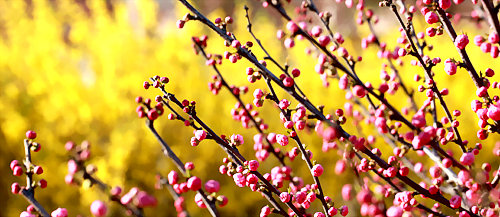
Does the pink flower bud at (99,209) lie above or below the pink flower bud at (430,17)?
above

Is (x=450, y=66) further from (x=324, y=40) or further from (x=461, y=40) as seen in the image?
(x=324, y=40)

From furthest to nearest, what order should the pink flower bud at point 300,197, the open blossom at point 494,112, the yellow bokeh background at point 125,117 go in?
the yellow bokeh background at point 125,117
the pink flower bud at point 300,197
the open blossom at point 494,112

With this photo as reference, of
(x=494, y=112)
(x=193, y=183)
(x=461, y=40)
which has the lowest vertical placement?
(x=494, y=112)

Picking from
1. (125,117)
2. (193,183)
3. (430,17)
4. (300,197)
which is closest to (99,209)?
(193,183)

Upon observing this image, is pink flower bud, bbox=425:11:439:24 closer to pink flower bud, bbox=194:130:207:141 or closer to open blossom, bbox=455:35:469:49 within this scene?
open blossom, bbox=455:35:469:49

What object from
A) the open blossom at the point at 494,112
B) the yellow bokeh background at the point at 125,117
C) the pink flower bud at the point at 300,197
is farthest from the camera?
the yellow bokeh background at the point at 125,117

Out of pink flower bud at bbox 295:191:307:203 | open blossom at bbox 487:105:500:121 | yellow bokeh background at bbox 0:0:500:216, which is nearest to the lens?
open blossom at bbox 487:105:500:121

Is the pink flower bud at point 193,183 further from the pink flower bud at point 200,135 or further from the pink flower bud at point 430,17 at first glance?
the pink flower bud at point 430,17

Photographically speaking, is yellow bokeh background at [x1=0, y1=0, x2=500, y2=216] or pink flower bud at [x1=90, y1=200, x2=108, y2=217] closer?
pink flower bud at [x1=90, y1=200, x2=108, y2=217]

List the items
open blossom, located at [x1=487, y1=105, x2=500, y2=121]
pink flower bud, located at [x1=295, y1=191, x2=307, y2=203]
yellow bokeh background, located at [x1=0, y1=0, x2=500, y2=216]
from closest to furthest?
open blossom, located at [x1=487, y1=105, x2=500, y2=121] < pink flower bud, located at [x1=295, y1=191, x2=307, y2=203] < yellow bokeh background, located at [x1=0, y1=0, x2=500, y2=216]

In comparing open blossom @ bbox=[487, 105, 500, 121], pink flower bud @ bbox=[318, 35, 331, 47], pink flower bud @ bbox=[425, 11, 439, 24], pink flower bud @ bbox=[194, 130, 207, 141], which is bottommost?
open blossom @ bbox=[487, 105, 500, 121]

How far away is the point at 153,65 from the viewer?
4207mm

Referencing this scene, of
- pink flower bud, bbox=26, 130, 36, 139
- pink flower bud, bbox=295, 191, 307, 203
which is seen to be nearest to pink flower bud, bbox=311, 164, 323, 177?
pink flower bud, bbox=295, 191, 307, 203

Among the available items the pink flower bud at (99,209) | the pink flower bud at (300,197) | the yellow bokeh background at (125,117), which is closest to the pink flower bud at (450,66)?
the pink flower bud at (300,197)
